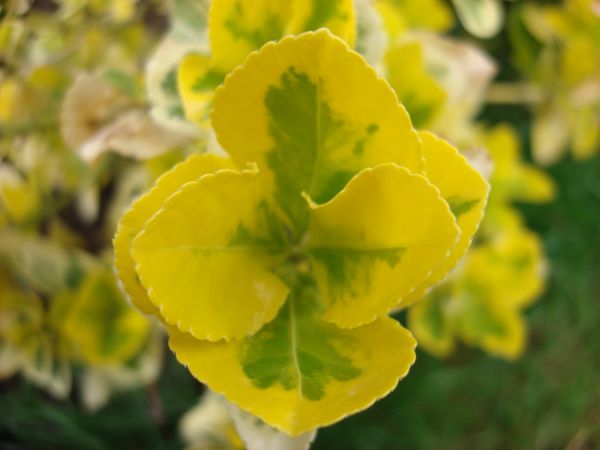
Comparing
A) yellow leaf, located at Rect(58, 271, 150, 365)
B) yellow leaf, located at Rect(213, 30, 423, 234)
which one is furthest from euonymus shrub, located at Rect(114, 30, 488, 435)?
yellow leaf, located at Rect(58, 271, 150, 365)

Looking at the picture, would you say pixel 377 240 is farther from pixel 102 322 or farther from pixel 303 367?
pixel 102 322

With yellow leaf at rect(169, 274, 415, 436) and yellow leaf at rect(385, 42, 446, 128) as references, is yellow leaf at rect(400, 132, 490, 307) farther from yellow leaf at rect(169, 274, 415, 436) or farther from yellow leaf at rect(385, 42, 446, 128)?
yellow leaf at rect(385, 42, 446, 128)

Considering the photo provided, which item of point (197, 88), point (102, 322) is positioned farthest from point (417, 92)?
point (102, 322)

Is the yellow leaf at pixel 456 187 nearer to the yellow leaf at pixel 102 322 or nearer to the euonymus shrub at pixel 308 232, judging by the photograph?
the euonymus shrub at pixel 308 232

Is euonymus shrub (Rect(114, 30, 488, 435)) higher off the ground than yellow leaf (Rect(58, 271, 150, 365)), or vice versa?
euonymus shrub (Rect(114, 30, 488, 435))

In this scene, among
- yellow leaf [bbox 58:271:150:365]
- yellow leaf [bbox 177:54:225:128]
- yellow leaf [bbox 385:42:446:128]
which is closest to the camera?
yellow leaf [bbox 177:54:225:128]

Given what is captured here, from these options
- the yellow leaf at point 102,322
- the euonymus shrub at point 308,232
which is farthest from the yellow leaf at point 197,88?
the yellow leaf at point 102,322

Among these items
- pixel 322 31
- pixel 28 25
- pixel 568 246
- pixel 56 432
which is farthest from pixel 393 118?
pixel 568 246

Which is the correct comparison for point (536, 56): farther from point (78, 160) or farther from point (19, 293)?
point (19, 293)
